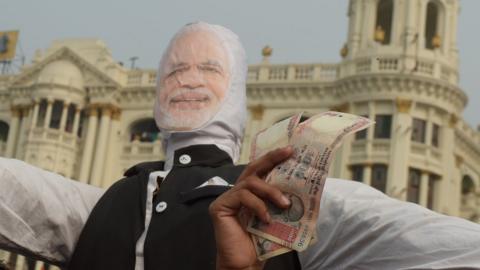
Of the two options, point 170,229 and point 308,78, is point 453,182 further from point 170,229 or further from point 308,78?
point 170,229

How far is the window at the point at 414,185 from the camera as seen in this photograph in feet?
95.6

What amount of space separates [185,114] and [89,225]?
50 cm

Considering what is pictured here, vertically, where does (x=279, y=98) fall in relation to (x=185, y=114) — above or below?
above

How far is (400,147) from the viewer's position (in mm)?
28875

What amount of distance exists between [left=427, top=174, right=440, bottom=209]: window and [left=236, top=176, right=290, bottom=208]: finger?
1105 inches

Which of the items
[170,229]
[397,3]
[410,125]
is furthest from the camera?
[397,3]

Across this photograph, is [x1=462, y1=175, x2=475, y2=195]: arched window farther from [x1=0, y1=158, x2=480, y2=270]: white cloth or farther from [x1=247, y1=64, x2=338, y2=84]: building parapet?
[x1=0, y1=158, x2=480, y2=270]: white cloth

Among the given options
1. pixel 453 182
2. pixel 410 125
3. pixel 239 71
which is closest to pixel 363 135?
pixel 410 125

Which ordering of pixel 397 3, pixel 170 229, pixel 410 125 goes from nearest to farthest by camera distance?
pixel 170 229, pixel 410 125, pixel 397 3

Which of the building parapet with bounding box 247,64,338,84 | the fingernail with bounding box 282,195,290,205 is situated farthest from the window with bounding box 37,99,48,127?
the fingernail with bounding box 282,195,290,205

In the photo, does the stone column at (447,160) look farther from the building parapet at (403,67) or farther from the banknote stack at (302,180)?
the banknote stack at (302,180)

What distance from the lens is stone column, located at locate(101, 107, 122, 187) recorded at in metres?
32.8

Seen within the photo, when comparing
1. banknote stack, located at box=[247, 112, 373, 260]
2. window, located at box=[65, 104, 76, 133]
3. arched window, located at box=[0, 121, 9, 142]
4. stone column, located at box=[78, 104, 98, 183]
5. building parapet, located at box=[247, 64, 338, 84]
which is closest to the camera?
banknote stack, located at box=[247, 112, 373, 260]

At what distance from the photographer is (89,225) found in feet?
9.66
